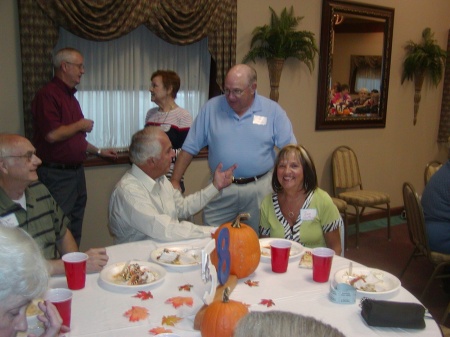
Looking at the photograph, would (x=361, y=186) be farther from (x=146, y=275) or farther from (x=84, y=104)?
(x=146, y=275)

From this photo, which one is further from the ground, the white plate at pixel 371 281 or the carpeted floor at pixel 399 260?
the white plate at pixel 371 281

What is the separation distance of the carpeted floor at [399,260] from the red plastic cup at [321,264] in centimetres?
190

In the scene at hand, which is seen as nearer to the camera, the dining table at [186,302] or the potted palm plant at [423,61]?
the dining table at [186,302]

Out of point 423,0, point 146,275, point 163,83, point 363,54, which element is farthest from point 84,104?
point 423,0

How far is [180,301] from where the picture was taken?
1.58 m

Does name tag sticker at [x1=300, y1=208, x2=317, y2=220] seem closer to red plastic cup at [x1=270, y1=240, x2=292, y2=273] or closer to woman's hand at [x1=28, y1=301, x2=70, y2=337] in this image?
red plastic cup at [x1=270, y1=240, x2=292, y2=273]

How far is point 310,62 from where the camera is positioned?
4.87m

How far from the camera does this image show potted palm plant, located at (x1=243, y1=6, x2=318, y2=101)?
441 cm

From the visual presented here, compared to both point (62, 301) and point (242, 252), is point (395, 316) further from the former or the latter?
point (62, 301)

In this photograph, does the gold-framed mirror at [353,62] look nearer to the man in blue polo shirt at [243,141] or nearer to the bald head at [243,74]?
the man in blue polo shirt at [243,141]

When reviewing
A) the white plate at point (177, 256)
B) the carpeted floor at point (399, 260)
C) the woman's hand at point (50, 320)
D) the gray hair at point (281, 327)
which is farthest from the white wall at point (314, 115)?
the gray hair at point (281, 327)

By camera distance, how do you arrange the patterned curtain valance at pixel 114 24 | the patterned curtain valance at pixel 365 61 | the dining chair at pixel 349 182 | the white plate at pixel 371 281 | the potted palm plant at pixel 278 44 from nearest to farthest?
the white plate at pixel 371 281 → the patterned curtain valance at pixel 114 24 → the potted palm plant at pixel 278 44 → the dining chair at pixel 349 182 → the patterned curtain valance at pixel 365 61

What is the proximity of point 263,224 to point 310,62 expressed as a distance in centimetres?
286

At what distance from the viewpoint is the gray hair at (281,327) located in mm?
714
